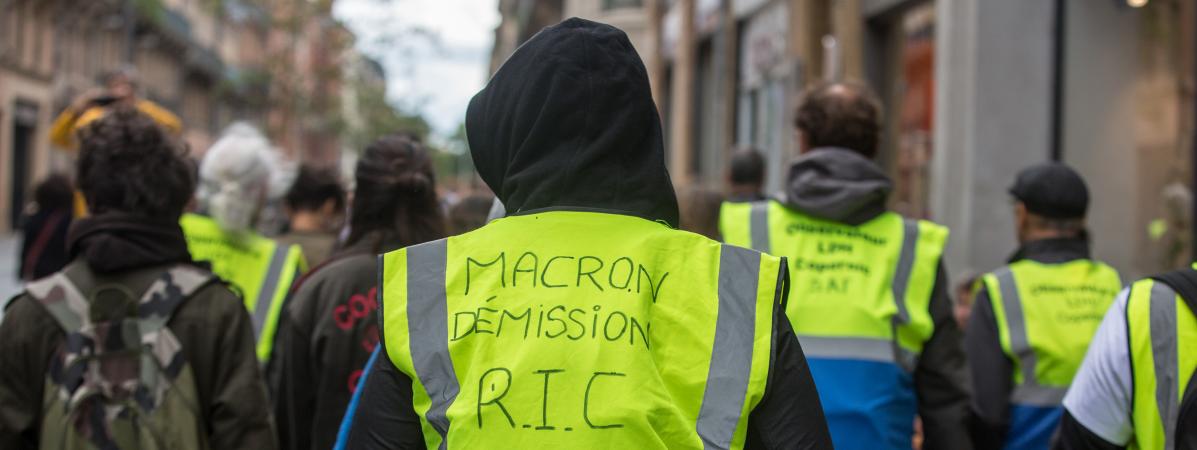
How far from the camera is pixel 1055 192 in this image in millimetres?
4652

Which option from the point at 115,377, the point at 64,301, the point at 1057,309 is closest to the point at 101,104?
the point at 64,301

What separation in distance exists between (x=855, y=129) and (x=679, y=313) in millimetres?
2233

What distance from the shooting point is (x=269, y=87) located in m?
32.6

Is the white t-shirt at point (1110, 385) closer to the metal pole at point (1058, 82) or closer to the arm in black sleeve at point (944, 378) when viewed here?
the arm in black sleeve at point (944, 378)

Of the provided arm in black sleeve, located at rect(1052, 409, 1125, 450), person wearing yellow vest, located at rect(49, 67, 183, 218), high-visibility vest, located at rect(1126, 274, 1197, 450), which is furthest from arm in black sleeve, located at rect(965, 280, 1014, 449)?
person wearing yellow vest, located at rect(49, 67, 183, 218)

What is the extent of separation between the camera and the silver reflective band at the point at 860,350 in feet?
12.4

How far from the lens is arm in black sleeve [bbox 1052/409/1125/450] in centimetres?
304

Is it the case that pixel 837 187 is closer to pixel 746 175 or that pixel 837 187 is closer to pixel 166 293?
pixel 166 293

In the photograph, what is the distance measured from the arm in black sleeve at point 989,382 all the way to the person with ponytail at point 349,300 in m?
1.78

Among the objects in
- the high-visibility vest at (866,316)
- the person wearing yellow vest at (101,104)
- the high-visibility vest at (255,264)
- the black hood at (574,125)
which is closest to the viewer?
the black hood at (574,125)

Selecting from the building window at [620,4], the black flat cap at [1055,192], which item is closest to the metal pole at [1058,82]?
the black flat cap at [1055,192]

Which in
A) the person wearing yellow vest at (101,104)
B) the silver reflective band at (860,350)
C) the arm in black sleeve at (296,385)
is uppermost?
the person wearing yellow vest at (101,104)

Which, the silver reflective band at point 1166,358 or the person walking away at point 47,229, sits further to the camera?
the person walking away at point 47,229

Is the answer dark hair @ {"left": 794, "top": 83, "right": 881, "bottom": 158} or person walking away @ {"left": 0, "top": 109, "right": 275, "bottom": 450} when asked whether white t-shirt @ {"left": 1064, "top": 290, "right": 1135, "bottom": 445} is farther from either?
person walking away @ {"left": 0, "top": 109, "right": 275, "bottom": 450}
